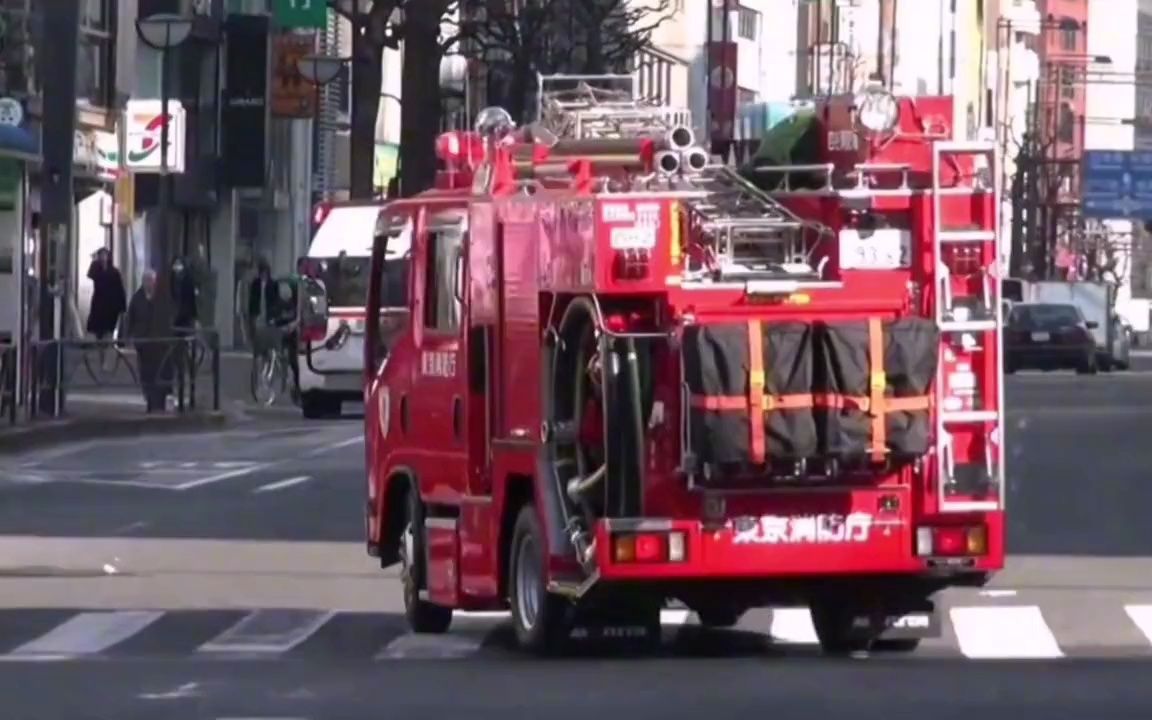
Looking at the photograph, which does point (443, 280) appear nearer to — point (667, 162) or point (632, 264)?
point (667, 162)

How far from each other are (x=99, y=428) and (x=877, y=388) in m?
23.9

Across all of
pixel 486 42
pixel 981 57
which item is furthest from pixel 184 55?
pixel 981 57

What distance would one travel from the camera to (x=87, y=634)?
18094mm

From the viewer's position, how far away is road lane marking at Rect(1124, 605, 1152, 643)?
721 inches

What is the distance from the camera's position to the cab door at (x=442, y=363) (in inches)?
663

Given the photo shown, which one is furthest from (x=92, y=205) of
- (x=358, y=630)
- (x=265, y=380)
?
(x=358, y=630)

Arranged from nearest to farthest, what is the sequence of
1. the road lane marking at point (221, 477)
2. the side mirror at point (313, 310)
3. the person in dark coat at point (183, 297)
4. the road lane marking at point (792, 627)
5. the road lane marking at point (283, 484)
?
the road lane marking at point (792, 627) < the road lane marking at point (283, 484) < the road lane marking at point (221, 477) < the side mirror at point (313, 310) < the person in dark coat at point (183, 297)

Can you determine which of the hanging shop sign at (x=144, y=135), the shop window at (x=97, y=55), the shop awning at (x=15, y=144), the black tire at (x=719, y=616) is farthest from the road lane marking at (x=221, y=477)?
the shop window at (x=97, y=55)

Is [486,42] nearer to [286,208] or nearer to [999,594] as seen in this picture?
[286,208]

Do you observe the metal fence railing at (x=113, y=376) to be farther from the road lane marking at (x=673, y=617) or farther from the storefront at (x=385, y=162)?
the storefront at (x=385, y=162)

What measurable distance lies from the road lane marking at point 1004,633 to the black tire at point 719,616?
1237mm

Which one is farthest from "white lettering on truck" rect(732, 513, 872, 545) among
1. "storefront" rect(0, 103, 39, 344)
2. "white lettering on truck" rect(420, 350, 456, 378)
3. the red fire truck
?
"storefront" rect(0, 103, 39, 344)

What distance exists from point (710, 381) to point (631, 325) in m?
0.55

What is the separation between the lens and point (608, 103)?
1741cm
